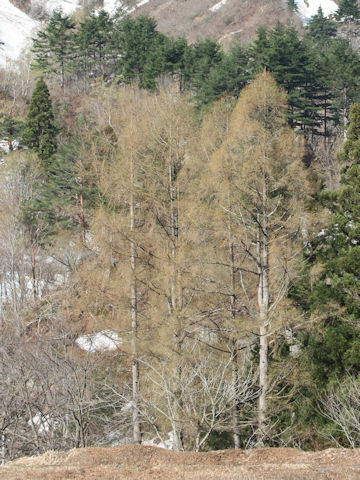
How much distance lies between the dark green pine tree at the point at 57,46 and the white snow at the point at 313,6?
151 feet

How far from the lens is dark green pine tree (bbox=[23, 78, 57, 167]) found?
30480 millimetres

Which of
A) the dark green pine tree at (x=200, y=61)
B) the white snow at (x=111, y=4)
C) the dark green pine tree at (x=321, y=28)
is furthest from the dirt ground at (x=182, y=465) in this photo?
the white snow at (x=111, y=4)

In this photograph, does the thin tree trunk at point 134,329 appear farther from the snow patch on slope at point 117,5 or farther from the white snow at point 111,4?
the white snow at point 111,4

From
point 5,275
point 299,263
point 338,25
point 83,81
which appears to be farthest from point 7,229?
point 338,25

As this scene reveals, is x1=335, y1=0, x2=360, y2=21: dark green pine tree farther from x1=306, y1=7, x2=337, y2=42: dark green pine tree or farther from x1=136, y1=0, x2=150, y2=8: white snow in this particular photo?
x1=136, y1=0, x2=150, y2=8: white snow

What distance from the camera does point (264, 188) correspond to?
11.5m

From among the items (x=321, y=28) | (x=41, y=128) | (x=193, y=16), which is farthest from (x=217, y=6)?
(x=41, y=128)

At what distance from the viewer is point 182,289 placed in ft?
43.1

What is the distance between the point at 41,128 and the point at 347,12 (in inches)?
Answer: 1668

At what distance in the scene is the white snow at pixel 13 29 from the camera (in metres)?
67.4

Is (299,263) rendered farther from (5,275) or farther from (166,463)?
(5,275)

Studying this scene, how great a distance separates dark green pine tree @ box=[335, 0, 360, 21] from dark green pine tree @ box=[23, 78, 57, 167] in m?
A: 39.6

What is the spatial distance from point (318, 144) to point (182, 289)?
898 inches

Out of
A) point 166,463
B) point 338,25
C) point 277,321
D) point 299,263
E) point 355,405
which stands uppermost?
point 338,25
